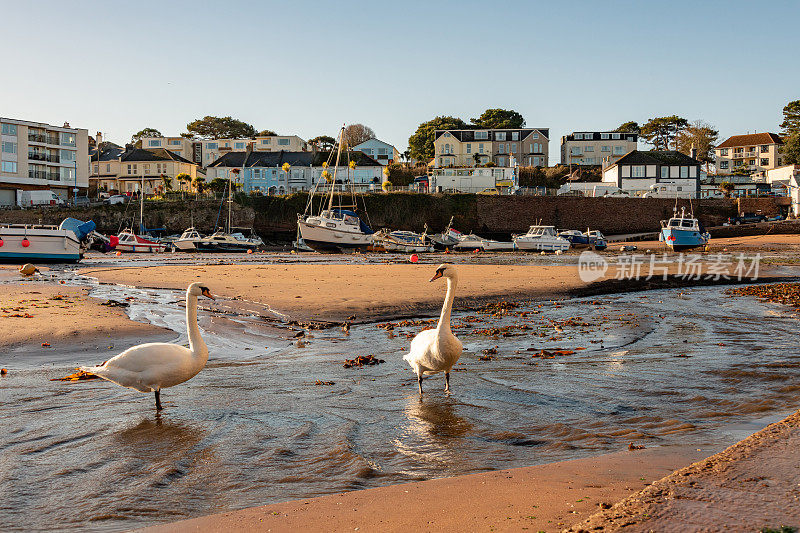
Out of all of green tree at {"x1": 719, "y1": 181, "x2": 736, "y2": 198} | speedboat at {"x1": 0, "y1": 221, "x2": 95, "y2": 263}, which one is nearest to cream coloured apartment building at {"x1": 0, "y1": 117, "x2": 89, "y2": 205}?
speedboat at {"x1": 0, "y1": 221, "x2": 95, "y2": 263}

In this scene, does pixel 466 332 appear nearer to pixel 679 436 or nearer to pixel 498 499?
pixel 679 436

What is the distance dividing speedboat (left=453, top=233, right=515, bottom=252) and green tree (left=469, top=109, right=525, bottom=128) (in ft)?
212

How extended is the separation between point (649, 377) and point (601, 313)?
7.22 m

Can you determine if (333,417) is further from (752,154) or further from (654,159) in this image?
(752,154)

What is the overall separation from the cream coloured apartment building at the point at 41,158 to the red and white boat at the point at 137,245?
105 feet

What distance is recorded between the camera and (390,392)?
881cm

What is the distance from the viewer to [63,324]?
12438mm

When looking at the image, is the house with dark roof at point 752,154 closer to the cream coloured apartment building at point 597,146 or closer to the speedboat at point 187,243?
the cream coloured apartment building at point 597,146

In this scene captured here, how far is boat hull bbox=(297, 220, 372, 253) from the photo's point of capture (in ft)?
179

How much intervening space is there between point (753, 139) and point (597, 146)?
117ft

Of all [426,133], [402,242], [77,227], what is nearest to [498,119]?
[426,133]

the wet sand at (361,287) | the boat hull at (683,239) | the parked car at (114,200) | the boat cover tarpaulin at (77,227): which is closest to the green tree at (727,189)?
the boat hull at (683,239)

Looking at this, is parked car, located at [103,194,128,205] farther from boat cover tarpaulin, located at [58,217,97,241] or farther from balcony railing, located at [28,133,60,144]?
boat cover tarpaulin, located at [58,217,97,241]

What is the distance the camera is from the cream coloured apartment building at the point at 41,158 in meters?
78.2
